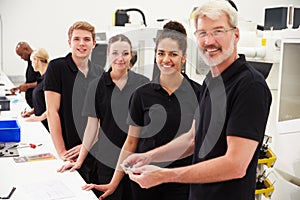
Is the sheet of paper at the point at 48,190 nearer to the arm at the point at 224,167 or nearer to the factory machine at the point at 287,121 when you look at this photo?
the arm at the point at 224,167

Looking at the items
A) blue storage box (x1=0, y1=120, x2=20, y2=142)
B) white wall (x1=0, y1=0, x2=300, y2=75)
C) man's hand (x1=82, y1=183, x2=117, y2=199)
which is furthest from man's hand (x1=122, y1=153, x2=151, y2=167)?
white wall (x1=0, y1=0, x2=300, y2=75)

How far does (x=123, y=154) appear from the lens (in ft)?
6.22

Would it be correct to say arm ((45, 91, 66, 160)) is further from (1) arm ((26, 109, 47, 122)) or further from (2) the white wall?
(2) the white wall

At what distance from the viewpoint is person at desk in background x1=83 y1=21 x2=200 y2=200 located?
1.72 m

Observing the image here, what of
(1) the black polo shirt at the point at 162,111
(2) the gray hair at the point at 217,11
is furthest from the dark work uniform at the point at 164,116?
(2) the gray hair at the point at 217,11

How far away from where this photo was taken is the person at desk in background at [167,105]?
172cm

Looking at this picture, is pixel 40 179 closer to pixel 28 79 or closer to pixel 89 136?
pixel 89 136

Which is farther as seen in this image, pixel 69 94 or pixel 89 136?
pixel 69 94

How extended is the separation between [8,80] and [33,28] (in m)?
0.89

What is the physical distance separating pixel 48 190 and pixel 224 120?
91cm

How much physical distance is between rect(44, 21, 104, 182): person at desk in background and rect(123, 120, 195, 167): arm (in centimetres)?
64

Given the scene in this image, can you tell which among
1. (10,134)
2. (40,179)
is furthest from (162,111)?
(10,134)

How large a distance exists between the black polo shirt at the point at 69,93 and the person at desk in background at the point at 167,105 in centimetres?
58

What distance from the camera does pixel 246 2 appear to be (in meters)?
6.39
